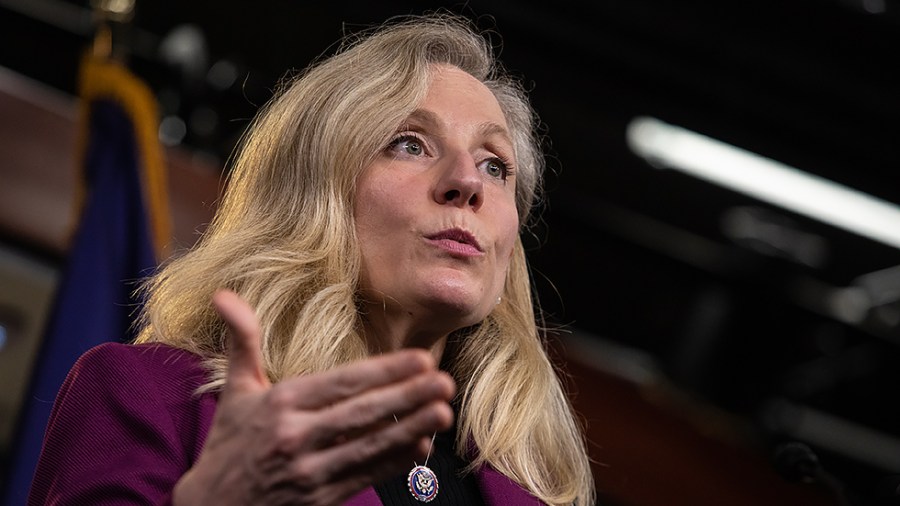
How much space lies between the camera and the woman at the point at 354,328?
987 millimetres

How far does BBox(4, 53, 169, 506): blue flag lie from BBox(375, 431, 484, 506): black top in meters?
0.67

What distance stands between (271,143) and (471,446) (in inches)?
19.4

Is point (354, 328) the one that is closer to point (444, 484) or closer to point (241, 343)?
point (444, 484)

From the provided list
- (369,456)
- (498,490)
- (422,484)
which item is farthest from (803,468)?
(369,456)

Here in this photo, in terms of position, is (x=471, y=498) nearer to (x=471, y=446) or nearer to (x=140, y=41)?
(x=471, y=446)

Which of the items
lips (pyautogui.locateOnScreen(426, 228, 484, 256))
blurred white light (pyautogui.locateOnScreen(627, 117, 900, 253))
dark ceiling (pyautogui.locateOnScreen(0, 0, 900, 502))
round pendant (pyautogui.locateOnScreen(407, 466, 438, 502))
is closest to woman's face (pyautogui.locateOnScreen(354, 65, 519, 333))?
lips (pyautogui.locateOnScreen(426, 228, 484, 256))

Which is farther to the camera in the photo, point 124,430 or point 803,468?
point 803,468

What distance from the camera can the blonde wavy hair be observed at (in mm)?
1459

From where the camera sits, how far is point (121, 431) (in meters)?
1.26

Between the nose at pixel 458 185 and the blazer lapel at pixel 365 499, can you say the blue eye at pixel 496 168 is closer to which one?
the nose at pixel 458 185

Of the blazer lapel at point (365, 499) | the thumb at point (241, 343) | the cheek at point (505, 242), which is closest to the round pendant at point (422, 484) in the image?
the blazer lapel at point (365, 499)

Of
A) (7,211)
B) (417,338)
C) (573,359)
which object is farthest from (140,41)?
(417,338)

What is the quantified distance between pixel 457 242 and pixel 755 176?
11.0 feet

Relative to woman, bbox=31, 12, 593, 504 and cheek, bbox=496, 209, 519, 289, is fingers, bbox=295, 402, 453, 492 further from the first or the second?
cheek, bbox=496, 209, 519, 289
